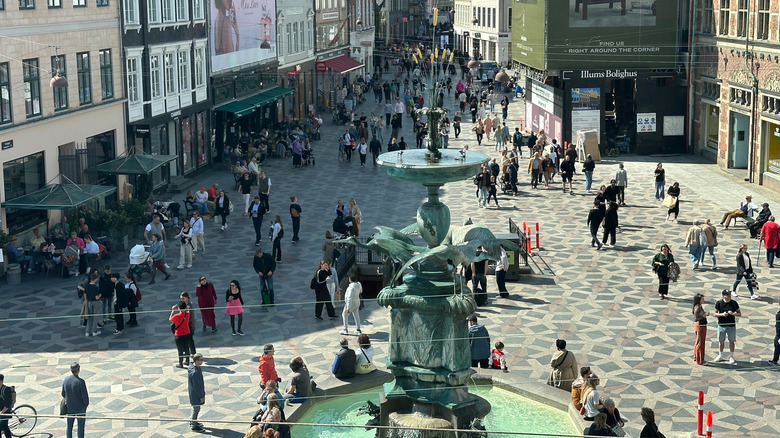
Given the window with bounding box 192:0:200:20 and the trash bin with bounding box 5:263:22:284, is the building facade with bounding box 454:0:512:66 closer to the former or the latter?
the window with bounding box 192:0:200:20

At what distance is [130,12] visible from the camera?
39094 millimetres

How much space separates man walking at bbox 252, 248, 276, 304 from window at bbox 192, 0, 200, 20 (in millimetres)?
22130

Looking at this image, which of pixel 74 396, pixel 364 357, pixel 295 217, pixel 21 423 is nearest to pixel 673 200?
pixel 295 217

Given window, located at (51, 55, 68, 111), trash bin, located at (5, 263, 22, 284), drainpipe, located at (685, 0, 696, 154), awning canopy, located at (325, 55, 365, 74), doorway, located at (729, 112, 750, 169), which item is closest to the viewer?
trash bin, located at (5, 263, 22, 284)

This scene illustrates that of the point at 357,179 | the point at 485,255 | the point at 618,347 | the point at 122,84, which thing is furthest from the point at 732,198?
the point at 485,255

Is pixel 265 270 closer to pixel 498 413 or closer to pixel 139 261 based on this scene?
pixel 139 261

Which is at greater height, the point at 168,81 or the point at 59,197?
the point at 168,81

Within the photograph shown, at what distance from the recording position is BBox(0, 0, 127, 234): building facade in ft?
101

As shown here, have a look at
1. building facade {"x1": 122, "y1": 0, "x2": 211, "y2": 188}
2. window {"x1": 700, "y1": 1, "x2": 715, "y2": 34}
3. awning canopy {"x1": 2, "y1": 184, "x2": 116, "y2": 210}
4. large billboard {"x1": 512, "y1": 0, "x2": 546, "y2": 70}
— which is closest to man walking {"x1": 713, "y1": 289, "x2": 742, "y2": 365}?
awning canopy {"x1": 2, "y1": 184, "x2": 116, "y2": 210}

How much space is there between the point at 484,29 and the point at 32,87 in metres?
77.8

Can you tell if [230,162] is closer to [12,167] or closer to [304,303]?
[12,167]

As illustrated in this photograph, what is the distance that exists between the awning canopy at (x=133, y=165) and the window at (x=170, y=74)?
5990 millimetres

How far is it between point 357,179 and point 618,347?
915 inches

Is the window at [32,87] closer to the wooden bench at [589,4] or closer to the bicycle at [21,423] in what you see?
the bicycle at [21,423]
